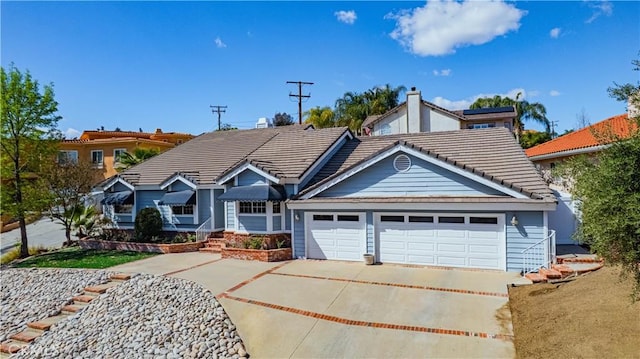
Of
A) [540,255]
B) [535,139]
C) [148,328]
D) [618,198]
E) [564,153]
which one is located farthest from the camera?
[535,139]

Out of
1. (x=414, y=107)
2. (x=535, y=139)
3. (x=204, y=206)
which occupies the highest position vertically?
(x=414, y=107)

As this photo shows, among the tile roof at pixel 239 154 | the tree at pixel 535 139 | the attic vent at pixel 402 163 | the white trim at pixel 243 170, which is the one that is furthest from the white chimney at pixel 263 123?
the tree at pixel 535 139

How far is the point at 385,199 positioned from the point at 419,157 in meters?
2.16

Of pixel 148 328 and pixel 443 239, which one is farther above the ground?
pixel 443 239

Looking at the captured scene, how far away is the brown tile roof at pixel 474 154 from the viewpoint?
13398mm

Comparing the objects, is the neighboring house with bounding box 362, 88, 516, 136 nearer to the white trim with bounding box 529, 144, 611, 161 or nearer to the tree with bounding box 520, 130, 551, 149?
the white trim with bounding box 529, 144, 611, 161

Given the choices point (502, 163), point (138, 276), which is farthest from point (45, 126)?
point (502, 163)

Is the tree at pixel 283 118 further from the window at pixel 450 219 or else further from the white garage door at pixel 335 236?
the window at pixel 450 219

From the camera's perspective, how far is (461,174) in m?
13.7

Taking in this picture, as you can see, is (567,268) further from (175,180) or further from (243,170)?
(175,180)

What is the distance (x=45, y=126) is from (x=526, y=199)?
24.1m

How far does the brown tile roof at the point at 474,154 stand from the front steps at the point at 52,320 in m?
8.45

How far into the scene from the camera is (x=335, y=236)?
15453 millimetres

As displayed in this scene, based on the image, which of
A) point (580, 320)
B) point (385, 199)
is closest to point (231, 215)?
point (385, 199)
